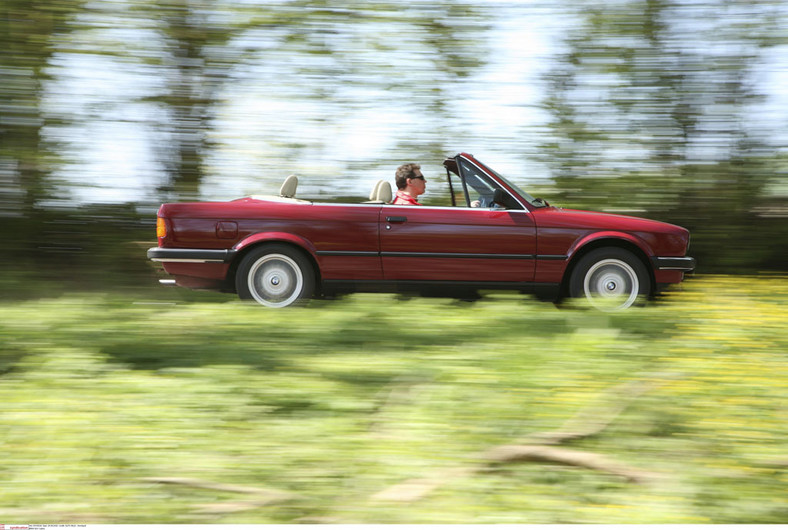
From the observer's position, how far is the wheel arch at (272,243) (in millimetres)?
5758

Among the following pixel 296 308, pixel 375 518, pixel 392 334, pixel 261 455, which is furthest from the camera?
pixel 296 308

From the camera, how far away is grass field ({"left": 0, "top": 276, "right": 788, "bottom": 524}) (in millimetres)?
2676

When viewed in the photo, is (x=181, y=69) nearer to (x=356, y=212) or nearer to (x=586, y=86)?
(x=356, y=212)

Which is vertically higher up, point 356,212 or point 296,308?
A: point 356,212

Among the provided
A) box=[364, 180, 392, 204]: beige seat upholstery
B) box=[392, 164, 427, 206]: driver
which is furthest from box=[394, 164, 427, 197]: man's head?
box=[364, 180, 392, 204]: beige seat upholstery

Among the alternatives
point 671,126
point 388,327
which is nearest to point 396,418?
point 388,327

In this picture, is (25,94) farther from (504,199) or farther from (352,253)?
(504,199)

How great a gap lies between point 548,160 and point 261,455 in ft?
21.6

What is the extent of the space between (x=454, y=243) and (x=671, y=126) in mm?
4358

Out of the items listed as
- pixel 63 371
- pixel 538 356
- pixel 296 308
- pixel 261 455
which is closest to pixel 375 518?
pixel 261 455

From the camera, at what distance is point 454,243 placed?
5715mm

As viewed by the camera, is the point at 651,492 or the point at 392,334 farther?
the point at 392,334

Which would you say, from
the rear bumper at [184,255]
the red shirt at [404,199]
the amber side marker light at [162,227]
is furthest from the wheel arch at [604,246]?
the amber side marker light at [162,227]

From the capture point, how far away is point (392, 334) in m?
4.79
